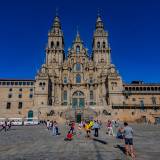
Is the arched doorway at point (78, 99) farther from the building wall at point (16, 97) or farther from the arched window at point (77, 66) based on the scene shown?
the building wall at point (16, 97)

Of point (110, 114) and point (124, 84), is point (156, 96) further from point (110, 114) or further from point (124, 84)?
point (110, 114)

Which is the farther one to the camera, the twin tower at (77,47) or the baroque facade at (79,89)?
the twin tower at (77,47)

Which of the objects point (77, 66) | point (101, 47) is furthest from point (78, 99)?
point (101, 47)

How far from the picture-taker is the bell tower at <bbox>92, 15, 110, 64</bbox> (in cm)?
8244

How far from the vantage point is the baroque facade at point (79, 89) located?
7250 centimetres

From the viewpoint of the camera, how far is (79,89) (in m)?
81.1

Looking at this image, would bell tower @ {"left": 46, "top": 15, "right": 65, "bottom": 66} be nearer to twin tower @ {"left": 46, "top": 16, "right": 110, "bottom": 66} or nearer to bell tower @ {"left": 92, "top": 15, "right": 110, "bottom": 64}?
twin tower @ {"left": 46, "top": 16, "right": 110, "bottom": 66}

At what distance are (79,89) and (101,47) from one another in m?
17.9

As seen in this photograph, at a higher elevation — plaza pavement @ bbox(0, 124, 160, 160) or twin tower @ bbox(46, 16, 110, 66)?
twin tower @ bbox(46, 16, 110, 66)

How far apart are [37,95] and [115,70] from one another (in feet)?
94.3

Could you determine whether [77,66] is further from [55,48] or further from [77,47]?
[55,48]

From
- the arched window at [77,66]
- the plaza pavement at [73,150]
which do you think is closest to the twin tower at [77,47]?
the arched window at [77,66]

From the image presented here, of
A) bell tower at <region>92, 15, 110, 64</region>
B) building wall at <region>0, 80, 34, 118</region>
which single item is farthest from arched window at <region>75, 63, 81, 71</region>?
building wall at <region>0, 80, 34, 118</region>

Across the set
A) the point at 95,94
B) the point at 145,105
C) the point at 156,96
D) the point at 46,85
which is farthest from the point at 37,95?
the point at 156,96
